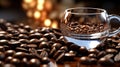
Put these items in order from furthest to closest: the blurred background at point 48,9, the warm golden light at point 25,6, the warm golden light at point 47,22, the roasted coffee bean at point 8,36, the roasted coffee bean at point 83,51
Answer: the warm golden light at point 25,6
the blurred background at point 48,9
the warm golden light at point 47,22
the roasted coffee bean at point 8,36
the roasted coffee bean at point 83,51

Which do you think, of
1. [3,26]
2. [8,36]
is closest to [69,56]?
[8,36]

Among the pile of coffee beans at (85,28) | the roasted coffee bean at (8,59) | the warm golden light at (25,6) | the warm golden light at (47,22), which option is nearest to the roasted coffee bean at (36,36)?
the pile of coffee beans at (85,28)

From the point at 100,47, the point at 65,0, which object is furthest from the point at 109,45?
the point at 65,0

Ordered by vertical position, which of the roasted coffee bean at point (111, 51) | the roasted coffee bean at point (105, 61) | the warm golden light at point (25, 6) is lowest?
the warm golden light at point (25, 6)

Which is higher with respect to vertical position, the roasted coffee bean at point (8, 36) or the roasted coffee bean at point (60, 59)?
the roasted coffee bean at point (8, 36)

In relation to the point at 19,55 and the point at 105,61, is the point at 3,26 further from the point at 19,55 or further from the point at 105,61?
the point at 105,61

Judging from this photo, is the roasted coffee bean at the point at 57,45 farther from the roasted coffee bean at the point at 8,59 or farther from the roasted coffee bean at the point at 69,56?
the roasted coffee bean at the point at 8,59

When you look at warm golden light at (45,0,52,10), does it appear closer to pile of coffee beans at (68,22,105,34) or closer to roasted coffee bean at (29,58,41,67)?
pile of coffee beans at (68,22,105,34)
